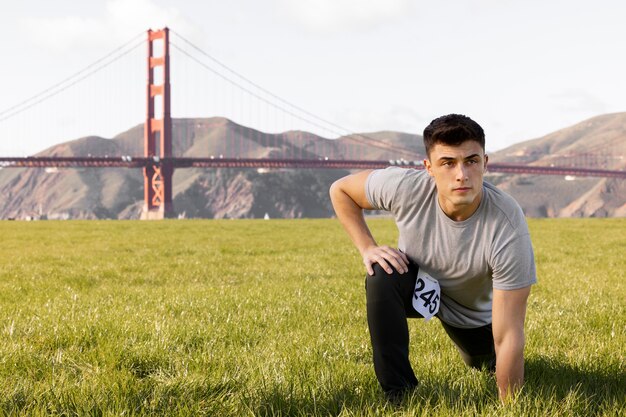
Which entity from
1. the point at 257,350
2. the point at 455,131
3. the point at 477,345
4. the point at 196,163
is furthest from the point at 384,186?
the point at 196,163

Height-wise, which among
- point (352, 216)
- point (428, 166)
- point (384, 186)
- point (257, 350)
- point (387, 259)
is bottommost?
point (257, 350)

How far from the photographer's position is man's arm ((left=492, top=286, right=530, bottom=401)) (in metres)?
3.49

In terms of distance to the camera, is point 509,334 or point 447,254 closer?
point 509,334

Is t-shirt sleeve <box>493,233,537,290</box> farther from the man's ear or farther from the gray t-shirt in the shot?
the man's ear

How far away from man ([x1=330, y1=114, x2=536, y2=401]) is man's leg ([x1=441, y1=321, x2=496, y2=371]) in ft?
0.88

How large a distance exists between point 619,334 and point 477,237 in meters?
Answer: 2.80

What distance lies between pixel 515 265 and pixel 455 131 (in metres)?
0.73

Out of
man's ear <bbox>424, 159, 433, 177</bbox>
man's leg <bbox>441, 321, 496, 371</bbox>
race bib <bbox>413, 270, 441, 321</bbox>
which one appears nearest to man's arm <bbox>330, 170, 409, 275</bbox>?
race bib <bbox>413, 270, 441, 321</bbox>

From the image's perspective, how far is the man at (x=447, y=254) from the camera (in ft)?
11.3

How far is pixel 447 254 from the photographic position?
147 inches

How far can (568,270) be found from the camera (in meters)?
11.3

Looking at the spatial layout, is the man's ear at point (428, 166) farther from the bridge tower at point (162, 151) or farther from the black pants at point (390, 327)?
the bridge tower at point (162, 151)

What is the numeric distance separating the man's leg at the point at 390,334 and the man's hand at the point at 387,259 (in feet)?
0.15

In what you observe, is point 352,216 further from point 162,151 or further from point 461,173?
point 162,151
